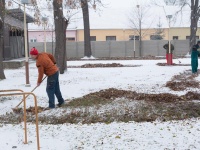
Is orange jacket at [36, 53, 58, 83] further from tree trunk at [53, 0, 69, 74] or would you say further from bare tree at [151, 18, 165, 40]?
bare tree at [151, 18, 165, 40]

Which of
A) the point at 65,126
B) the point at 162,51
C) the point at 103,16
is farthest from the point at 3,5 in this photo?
the point at 103,16

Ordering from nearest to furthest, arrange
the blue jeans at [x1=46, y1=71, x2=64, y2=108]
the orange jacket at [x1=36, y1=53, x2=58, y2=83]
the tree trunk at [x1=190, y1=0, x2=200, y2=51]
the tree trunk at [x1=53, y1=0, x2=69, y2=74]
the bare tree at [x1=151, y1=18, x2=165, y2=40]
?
1. the orange jacket at [x1=36, y1=53, x2=58, y2=83]
2. the blue jeans at [x1=46, y1=71, x2=64, y2=108]
3. the tree trunk at [x1=53, y1=0, x2=69, y2=74]
4. the tree trunk at [x1=190, y1=0, x2=200, y2=51]
5. the bare tree at [x1=151, y1=18, x2=165, y2=40]

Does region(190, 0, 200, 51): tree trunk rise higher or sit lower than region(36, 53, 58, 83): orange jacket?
higher

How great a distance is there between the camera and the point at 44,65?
8727 mm

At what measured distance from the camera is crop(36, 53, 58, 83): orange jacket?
8.64 meters

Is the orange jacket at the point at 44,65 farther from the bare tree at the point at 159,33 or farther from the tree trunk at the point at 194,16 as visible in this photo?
the bare tree at the point at 159,33

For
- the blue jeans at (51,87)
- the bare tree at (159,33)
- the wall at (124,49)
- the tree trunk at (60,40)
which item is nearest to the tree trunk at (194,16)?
the wall at (124,49)

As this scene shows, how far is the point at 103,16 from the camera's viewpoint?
5109 cm

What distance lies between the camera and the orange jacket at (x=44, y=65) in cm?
864

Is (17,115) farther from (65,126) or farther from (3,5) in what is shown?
(3,5)

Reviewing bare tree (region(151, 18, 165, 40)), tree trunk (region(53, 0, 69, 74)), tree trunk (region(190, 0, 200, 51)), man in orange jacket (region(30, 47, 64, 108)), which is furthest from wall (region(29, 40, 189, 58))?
man in orange jacket (region(30, 47, 64, 108))

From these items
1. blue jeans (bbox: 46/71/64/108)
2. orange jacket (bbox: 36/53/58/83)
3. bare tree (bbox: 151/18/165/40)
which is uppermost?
bare tree (bbox: 151/18/165/40)

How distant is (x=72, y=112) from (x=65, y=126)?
1.14 m

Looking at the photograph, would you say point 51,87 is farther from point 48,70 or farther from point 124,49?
point 124,49
